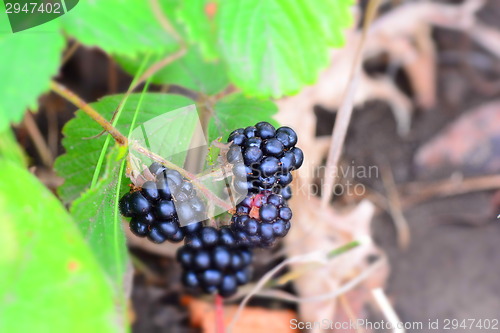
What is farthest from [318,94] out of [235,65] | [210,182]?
[210,182]

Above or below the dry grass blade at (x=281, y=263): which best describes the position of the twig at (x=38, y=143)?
above

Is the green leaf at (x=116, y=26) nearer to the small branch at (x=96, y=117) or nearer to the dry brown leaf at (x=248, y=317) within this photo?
the small branch at (x=96, y=117)

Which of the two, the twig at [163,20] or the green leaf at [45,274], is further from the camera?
the twig at [163,20]

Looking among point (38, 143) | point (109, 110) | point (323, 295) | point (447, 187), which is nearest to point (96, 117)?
point (109, 110)

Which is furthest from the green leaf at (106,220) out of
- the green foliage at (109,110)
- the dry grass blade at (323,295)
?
the dry grass blade at (323,295)

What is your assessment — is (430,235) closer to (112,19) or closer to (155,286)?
(155,286)

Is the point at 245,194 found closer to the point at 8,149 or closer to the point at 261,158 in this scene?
the point at 261,158
